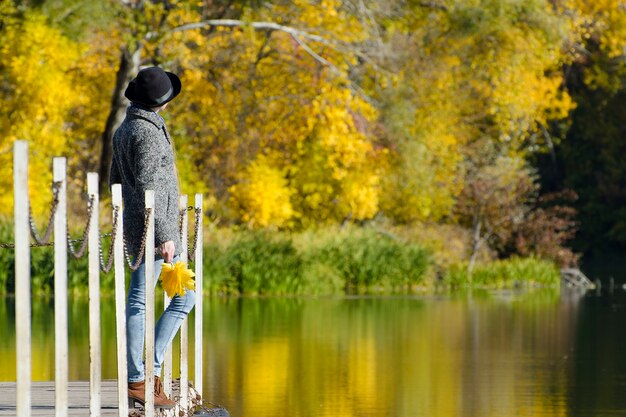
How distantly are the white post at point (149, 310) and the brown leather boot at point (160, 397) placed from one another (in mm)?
345

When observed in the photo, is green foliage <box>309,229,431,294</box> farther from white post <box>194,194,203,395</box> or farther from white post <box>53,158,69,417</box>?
white post <box>53,158,69,417</box>

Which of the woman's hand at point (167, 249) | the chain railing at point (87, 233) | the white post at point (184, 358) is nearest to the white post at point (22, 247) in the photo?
the chain railing at point (87, 233)

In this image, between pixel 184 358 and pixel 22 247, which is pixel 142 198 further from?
pixel 22 247

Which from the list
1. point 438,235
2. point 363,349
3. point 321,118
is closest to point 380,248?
point 321,118

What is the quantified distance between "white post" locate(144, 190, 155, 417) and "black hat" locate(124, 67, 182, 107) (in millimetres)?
Result: 776

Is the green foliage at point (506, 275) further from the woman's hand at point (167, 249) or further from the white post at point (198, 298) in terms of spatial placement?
the woman's hand at point (167, 249)

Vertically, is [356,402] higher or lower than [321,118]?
lower

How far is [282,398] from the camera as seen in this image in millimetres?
14320

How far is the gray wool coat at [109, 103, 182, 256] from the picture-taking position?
414 inches

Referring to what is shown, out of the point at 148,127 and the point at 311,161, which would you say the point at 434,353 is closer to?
the point at 148,127

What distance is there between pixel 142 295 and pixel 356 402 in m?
4.07

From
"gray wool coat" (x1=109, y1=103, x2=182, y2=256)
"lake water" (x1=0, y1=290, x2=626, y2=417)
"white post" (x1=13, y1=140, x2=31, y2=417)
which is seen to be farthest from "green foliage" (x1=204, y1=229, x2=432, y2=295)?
"white post" (x1=13, y1=140, x2=31, y2=417)

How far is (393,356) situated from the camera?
60.3 ft

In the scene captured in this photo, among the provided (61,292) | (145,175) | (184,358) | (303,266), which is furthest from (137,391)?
(303,266)
